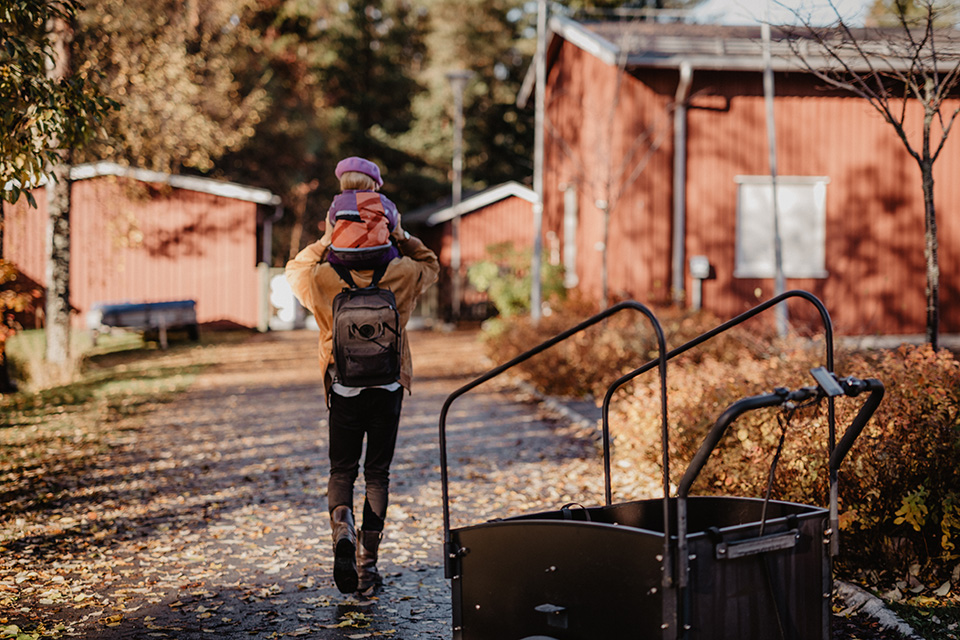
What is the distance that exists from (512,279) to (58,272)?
9.21 metres

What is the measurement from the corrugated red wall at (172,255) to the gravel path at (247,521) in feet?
49.2

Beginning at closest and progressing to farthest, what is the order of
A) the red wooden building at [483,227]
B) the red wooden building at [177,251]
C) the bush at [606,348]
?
the bush at [606,348] < the red wooden building at [177,251] < the red wooden building at [483,227]

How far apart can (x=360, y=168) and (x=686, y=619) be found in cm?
294

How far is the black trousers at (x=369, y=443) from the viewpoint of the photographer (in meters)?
4.77

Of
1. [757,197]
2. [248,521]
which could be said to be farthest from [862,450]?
[757,197]

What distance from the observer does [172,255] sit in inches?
1029

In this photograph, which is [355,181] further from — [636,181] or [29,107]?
[636,181]

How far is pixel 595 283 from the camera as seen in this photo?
1719 centimetres

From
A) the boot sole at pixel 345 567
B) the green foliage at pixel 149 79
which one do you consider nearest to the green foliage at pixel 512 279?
the green foliage at pixel 149 79

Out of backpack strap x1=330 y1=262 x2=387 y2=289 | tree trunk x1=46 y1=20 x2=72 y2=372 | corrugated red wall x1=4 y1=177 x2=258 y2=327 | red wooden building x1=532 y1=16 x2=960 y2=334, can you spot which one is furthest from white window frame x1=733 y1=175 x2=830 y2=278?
corrugated red wall x1=4 y1=177 x2=258 y2=327

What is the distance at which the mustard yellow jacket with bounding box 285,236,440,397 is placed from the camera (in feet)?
15.8

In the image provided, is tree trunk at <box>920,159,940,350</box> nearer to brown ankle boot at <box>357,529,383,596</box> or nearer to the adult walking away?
the adult walking away

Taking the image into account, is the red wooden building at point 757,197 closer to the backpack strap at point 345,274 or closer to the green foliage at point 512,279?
the green foliage at point 512,279

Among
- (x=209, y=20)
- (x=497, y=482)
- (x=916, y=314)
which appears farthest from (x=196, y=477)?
(x=209, y=20)
